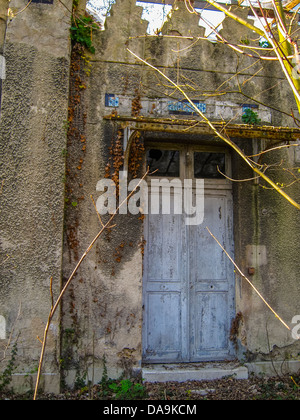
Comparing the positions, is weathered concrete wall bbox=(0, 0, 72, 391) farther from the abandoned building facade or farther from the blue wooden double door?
the blue wooden double door

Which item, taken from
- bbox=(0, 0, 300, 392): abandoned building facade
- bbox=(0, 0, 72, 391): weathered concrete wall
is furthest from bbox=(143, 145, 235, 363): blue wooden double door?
bbox=(0, 0, 72, 391): weathered concrete wall

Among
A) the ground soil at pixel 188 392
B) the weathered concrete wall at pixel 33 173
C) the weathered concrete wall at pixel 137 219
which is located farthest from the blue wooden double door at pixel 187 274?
the weathered concrete wall at pixel 33 173

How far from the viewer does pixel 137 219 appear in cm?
459

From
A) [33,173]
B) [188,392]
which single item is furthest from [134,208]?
[188,392]

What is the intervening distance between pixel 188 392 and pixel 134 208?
2.19 meters

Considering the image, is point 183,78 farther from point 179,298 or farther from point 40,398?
point 40,398

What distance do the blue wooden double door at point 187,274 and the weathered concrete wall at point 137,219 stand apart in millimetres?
228

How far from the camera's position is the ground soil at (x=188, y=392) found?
13.3ft

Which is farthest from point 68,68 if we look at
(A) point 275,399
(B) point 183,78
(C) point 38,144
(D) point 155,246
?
(A) point 275,399

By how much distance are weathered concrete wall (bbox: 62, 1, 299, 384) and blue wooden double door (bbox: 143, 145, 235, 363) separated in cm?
23

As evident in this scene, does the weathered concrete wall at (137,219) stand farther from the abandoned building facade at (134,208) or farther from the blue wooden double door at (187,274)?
the blue wooden double door at (187,274)

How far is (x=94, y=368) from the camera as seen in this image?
4301 mm
